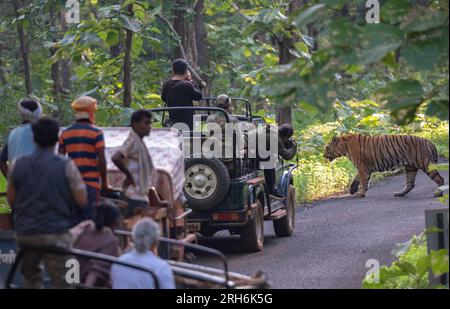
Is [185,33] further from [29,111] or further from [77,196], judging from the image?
[77,196]

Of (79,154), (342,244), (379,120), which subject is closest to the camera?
(79,154)

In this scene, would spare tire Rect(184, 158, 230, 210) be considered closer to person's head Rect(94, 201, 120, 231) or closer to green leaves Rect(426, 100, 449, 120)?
person's head Rect(94, 201, 120, 231)

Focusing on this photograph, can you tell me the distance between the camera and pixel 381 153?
21484 mm

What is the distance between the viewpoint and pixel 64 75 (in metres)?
36.6

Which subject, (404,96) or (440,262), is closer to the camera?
(404,96)

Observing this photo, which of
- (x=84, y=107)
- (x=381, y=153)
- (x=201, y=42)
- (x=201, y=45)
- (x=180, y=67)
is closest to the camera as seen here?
(x=84, y=107)

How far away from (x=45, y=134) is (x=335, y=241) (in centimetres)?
782

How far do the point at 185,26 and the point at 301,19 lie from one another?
16014 mm

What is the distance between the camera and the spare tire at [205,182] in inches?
545

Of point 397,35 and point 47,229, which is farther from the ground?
point 397,35

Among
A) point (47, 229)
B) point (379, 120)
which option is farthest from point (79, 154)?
point (379, 120)

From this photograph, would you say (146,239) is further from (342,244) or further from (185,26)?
Result: (185,26)

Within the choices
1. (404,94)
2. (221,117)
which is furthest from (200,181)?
(404,94)

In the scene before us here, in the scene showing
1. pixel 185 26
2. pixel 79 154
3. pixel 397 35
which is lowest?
pixel 79 154
